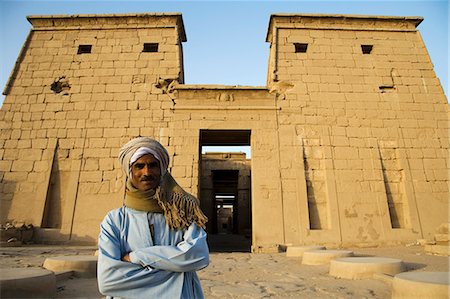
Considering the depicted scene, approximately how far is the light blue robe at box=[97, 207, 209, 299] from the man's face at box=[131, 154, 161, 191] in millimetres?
182

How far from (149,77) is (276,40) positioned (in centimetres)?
423

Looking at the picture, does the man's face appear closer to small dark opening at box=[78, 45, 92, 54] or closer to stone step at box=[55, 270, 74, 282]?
stone step at box=[55, 270, 74, 282]

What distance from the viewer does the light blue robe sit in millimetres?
1344

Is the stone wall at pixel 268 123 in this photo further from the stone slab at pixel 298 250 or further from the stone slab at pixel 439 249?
the stone slab at pixel 439 249

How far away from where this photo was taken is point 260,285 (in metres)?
3.40

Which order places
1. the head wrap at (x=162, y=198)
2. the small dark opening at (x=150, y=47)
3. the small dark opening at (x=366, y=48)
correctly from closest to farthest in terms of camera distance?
1. the head wrap at (x=162, y=198)
2. the small dark opening at (x=150, y=47)
3. the small dark opening at (x=366, y=48)

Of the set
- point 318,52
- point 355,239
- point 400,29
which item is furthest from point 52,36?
point 400,29

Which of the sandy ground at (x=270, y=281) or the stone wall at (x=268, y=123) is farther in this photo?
the stone wall at (x=268, y=123)

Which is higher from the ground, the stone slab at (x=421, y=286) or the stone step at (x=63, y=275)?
the stone slab at (x=421, y=286)

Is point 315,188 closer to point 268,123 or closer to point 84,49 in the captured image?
point 268,123

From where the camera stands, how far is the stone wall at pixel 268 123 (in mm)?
7363

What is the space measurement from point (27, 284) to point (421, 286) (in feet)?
11.4

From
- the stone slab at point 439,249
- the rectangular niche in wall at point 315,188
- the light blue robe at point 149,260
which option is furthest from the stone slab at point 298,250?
the light blue robe at point 149,260

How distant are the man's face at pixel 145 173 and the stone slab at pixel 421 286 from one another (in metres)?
2.38
